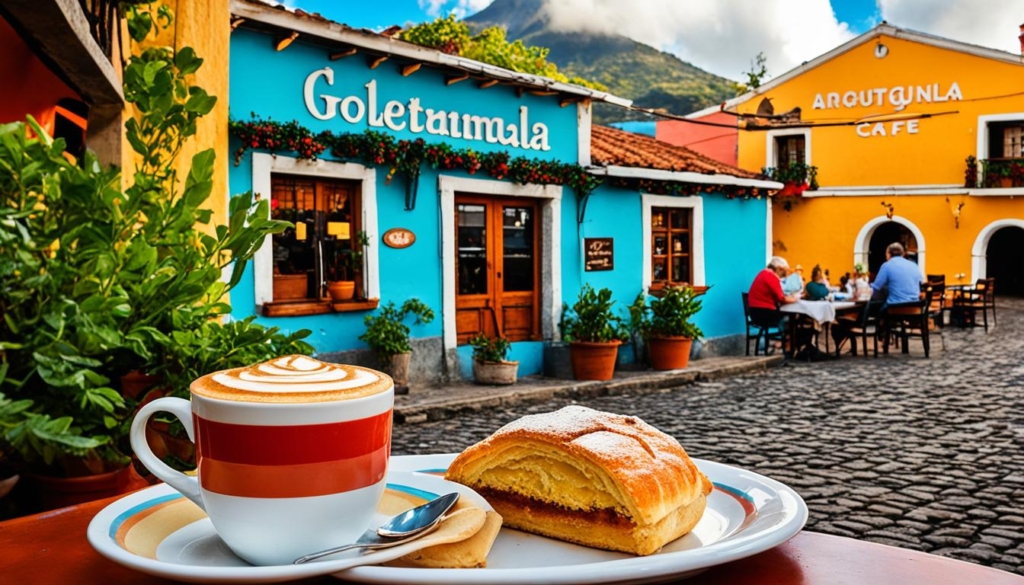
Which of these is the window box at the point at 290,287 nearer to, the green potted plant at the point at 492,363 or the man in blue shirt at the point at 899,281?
the green potted plant at the point at 492,363

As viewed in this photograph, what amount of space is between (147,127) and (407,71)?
27.8 feet

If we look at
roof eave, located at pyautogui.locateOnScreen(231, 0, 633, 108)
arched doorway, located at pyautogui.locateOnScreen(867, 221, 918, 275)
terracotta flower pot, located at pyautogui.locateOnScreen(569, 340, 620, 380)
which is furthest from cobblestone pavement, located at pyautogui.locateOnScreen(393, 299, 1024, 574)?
arched doorway, located at pyautogui.locateOnScreen(867, 221, 918, 275)

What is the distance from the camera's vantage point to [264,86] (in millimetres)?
8992

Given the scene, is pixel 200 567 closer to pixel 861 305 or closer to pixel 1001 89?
pixel 861 305

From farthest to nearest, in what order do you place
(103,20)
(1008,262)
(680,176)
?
(1008,262) < (680,176) < (103,20)

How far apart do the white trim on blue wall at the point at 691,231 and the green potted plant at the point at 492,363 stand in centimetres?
328

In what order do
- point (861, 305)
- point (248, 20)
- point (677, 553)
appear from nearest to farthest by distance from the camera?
point (677, 553) → point (248, 20) → point (861, 305)

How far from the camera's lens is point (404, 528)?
1.00 meters

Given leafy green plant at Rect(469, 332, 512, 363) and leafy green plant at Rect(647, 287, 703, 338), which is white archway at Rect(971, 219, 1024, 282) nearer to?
leafy green plant at Rect(647, 287, 703, 338)

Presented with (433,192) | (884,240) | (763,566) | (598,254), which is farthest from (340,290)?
(884,240)

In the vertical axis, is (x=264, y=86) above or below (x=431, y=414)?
above

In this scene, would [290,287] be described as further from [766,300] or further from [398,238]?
[766,300]

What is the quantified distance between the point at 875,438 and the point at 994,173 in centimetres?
1968

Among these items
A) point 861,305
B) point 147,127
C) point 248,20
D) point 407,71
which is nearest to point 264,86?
point 248,20
